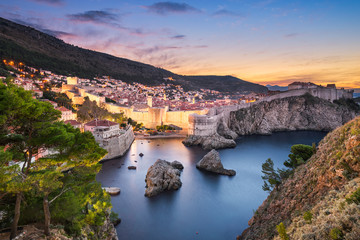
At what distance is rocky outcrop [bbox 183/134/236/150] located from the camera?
706 inches

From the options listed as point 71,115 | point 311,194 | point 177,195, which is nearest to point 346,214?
point 311,194

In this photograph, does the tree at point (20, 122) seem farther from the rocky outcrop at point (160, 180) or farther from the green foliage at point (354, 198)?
the rocky outcrop at point (160, 180)

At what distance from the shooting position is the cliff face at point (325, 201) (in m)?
2.18

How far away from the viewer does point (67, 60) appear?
48656mm

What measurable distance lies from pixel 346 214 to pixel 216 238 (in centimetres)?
596

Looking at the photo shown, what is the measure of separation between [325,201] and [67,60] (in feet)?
182

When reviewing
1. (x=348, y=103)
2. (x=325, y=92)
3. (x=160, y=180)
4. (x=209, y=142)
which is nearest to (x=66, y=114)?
(x=160, y=180)

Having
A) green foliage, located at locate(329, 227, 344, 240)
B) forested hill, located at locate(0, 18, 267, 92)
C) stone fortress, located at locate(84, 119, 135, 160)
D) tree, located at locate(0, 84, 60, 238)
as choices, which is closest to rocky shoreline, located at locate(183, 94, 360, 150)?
stone fortress, located at locate(84, 119, 135, 160)

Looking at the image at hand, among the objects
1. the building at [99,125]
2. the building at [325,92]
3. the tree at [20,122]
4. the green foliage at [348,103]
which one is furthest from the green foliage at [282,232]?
the green foliage at [348,103]

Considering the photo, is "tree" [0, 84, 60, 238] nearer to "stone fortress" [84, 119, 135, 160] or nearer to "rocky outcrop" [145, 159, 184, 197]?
"rocky outcrop" [145, 159, 184, 197]

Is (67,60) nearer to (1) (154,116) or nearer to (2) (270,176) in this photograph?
(1) (154,116)

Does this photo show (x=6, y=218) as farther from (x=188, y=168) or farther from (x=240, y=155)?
(x=240, y=155)

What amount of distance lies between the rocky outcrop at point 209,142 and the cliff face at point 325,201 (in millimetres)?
12743

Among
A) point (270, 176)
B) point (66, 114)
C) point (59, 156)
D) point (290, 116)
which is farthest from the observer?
point (290, 116)
